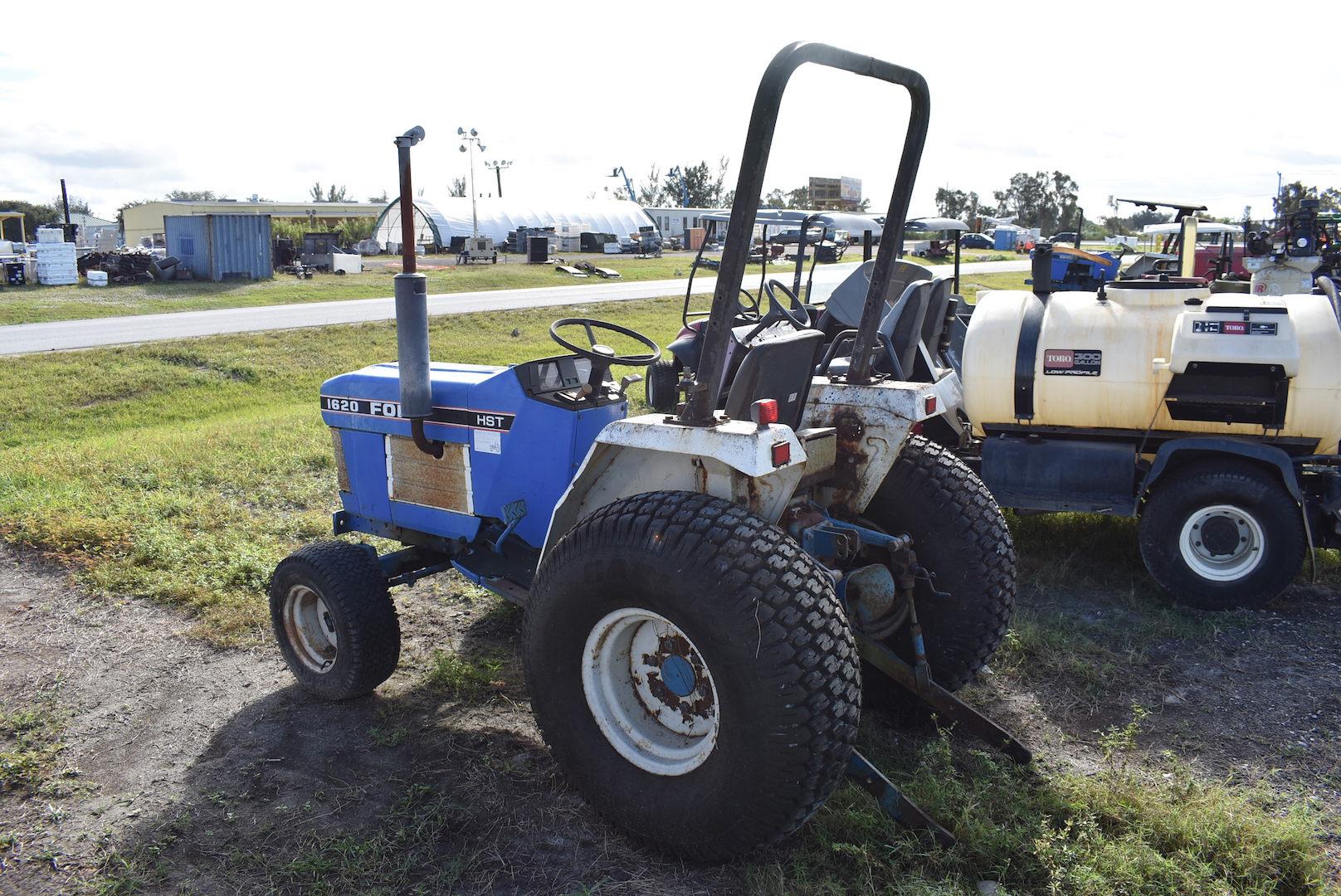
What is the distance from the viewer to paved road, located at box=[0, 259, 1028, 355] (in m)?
14.8

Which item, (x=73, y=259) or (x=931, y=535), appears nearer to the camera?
(x=931, y=535)

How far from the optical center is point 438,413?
418 centimetres

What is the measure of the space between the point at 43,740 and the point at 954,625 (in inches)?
135

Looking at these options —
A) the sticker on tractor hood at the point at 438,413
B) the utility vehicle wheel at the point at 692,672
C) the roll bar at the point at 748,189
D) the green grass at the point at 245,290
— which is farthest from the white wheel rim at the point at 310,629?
the green grass at the point at 245,290

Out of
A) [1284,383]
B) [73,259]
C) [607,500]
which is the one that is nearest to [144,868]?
[607,500]

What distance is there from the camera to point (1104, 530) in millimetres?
6293

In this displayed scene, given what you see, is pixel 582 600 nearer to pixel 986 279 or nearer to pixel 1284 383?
pixel 1284 383

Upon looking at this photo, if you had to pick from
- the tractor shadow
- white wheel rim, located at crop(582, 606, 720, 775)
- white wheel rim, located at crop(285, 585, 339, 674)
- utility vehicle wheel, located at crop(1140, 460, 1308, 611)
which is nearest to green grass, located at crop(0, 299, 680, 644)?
white wheel rim, located at crop(285, 585, 339, 674)

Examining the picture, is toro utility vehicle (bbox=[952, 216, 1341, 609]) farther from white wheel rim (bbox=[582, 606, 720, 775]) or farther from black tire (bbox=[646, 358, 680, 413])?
white wheel rim (bbox=[582, 606, 720, 775])

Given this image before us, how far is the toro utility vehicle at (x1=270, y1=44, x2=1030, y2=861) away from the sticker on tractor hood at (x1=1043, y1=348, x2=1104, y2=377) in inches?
85.4

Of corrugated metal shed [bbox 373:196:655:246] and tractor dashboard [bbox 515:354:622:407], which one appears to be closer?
tractor dashboard [bbox 515:354:622:407]

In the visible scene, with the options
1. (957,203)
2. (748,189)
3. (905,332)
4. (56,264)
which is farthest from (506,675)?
(957,203)

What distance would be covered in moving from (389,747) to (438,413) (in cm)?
131

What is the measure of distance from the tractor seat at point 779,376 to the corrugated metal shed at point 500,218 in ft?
140
